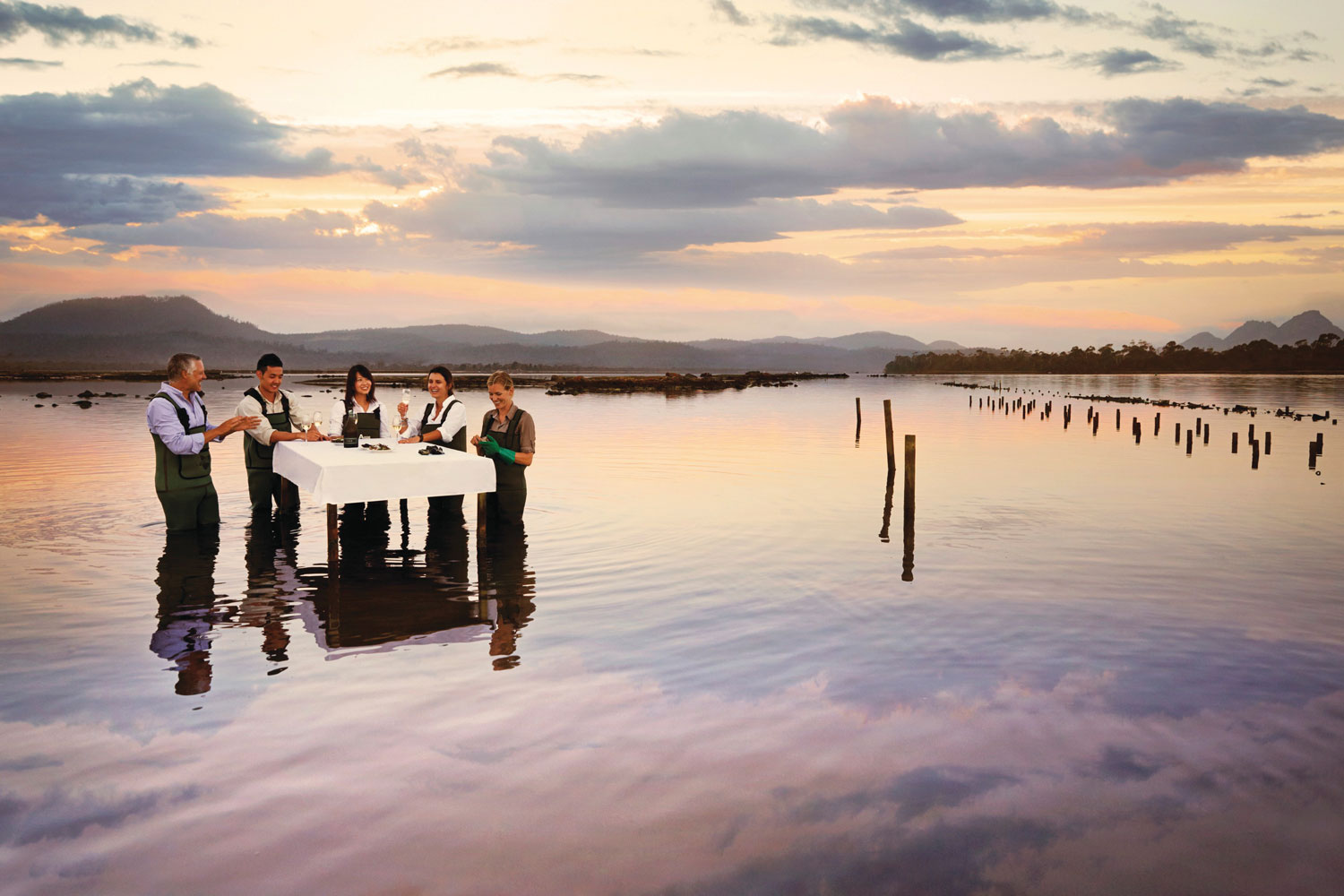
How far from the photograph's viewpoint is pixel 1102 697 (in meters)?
7.55

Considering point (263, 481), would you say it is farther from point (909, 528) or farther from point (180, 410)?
point (909, 528)

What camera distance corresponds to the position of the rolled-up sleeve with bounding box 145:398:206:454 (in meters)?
11.0

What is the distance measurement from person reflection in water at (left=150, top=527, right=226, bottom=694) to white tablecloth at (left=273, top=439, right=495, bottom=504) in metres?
1.51

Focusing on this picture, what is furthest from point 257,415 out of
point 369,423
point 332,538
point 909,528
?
point 909,528

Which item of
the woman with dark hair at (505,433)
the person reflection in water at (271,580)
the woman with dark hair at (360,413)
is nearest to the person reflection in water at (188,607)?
the person reflection in water at (271,580)

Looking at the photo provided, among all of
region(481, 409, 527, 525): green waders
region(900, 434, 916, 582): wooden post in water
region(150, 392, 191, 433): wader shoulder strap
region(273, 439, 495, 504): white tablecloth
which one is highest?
region(150, 392, 191, 433): wader shoulder strap

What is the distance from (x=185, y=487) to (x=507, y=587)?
4365mm

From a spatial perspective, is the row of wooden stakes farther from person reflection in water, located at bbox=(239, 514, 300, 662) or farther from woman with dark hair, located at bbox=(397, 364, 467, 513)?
person reflection in water, located at bbox=(239, 514, 300, 662)

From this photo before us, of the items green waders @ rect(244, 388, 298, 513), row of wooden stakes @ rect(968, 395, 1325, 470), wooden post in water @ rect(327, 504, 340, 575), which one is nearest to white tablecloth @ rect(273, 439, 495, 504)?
wooden post in water @ rect(327, 504, 340, 575)

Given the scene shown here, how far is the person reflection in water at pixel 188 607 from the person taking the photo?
306 inches

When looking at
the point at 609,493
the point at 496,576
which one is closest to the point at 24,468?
the point at 609,493

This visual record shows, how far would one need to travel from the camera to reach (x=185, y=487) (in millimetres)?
11984

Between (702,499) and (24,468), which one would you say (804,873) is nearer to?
(702,499)

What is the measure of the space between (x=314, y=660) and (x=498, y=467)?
5312 millimetres
